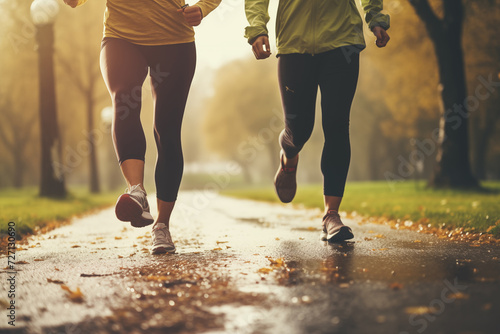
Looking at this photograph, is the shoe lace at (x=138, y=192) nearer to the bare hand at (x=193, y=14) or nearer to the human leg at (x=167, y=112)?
the human leg at (x=167, y=112)

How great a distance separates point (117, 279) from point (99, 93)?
24454 mm

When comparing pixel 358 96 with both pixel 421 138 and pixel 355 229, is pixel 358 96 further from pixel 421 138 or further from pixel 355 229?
pixel 355 229

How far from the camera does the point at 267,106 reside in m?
40.0

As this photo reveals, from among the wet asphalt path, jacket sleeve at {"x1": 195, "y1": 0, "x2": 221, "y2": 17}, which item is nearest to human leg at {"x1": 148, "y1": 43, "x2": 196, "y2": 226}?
jacket sleeve at {"x1": 195, "y1": 0, "x2": 221, "y2": 17}

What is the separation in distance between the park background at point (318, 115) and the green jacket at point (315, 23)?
2.20m

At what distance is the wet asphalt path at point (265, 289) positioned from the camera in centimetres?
188

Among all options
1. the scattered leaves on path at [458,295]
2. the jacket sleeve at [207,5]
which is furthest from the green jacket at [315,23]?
the scattered leaves on path at [458,295]

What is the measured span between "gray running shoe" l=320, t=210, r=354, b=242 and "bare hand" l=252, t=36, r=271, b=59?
4.61 ft

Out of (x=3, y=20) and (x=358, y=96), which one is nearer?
(x=3, y=20)

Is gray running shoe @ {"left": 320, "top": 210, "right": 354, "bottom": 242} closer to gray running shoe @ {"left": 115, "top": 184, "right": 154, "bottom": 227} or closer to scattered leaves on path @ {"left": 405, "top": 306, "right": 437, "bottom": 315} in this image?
gray running shoe @ {"left": 115, "top": 184, "right": 154, "bottom": 227}

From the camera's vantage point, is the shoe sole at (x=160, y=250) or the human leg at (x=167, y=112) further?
the human leg at (x=167, y=112)

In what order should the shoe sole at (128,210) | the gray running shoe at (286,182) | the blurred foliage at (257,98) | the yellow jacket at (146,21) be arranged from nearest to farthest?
the shoe sole at (128,210) < the yellow jacket at (146,21) < the gray running shoe at (286,182) < the blurred foliage at (257,98)

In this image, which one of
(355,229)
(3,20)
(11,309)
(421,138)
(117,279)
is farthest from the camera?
(421,138)

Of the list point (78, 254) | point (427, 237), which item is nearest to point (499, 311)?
point (427, 237)
